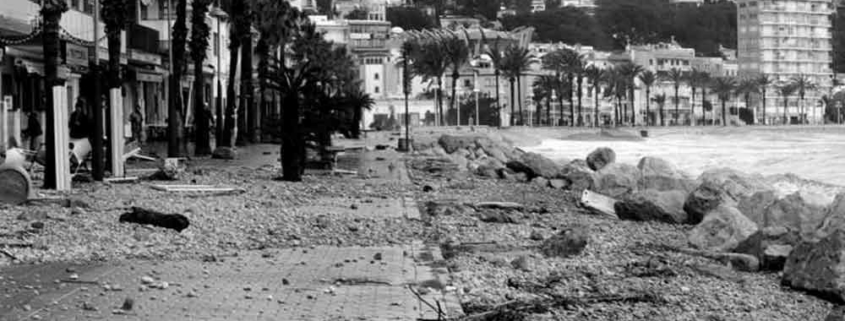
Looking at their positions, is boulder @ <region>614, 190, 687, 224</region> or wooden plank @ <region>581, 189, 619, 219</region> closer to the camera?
boulder @ <region>614, 190, 687, 224</region>

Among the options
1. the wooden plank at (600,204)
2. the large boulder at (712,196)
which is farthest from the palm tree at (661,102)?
the wooden plank at (600,204)

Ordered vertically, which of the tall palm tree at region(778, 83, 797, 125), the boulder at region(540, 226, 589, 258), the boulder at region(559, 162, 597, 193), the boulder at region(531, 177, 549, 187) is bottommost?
the boulder at region(531, 177, 549, 187)

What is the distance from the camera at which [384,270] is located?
11.8 metres

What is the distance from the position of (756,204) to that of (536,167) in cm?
1581

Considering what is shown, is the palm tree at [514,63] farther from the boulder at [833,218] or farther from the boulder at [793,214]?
the boulder at [833,218]

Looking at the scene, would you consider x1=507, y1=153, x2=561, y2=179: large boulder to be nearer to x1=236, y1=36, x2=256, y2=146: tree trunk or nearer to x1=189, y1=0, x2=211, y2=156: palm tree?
x1=189, y1=0, x2=211, y2=156: palm tree

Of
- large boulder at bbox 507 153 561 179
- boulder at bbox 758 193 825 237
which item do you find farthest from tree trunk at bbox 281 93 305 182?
large boulder at bbox 507 153 561 179

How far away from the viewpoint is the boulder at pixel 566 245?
14141 mm

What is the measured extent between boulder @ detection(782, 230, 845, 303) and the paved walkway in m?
3.37

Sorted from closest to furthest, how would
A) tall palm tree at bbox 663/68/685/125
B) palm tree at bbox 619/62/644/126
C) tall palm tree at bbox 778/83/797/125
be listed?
palm tree at bbox 619/62/644/126, tall palm tree at bbox 663/68/685/125, tall palm tree at bbox 778/83/797/125

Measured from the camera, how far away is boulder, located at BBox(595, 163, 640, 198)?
28.5 meters

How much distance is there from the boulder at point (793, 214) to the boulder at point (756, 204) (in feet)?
2.26

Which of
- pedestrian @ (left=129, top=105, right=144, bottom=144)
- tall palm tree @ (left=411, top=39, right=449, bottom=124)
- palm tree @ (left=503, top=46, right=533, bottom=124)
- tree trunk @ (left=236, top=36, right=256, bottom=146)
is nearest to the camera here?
pedestrian @ (left=129, top=105, right=144, bottom=144)

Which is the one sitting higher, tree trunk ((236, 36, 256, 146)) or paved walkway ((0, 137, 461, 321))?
tree trunk ((236, 36, 256, 146))
